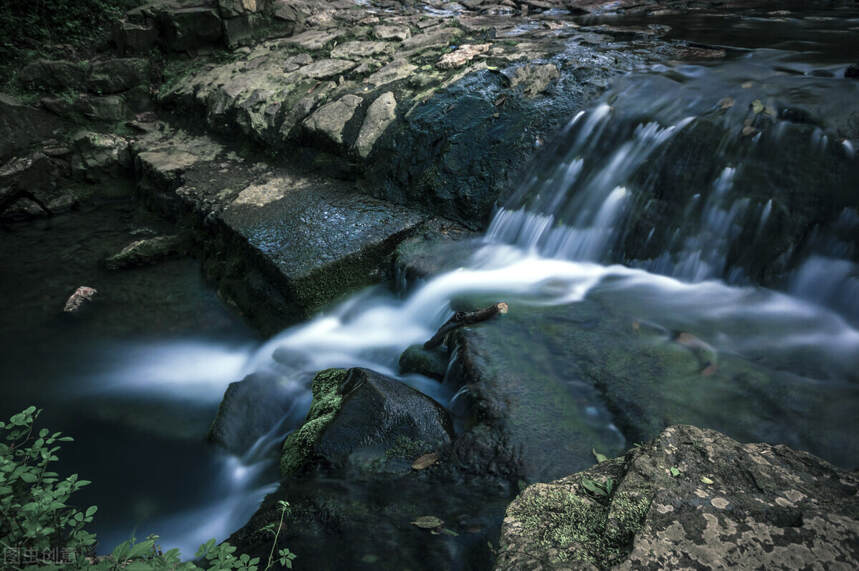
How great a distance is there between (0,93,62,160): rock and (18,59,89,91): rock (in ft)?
1.82

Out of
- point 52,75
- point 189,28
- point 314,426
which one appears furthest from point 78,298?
point 189,28

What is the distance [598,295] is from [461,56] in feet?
11.5

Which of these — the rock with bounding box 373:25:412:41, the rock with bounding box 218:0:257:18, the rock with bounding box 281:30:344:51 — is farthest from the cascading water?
the rock with bounding box 218:0:257:18

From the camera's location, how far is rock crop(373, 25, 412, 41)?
23.3 feet

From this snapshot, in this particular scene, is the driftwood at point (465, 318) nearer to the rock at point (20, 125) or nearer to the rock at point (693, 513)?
the rock at point (693, 513)

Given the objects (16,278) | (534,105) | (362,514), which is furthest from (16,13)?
(362,514)

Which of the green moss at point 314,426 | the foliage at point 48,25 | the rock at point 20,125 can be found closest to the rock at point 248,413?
the green moss at point 314,426

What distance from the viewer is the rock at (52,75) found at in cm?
736

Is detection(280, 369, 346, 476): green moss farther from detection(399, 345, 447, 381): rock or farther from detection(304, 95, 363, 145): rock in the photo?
detection(304, 95, 363, 145): rock

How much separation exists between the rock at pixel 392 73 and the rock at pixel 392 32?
110 centimetres

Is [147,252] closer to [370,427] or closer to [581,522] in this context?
[370,427]

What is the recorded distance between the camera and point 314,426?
2912 millimetres

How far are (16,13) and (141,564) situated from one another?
10.1 metres

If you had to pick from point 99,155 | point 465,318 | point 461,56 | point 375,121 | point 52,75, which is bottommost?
point 465,318
